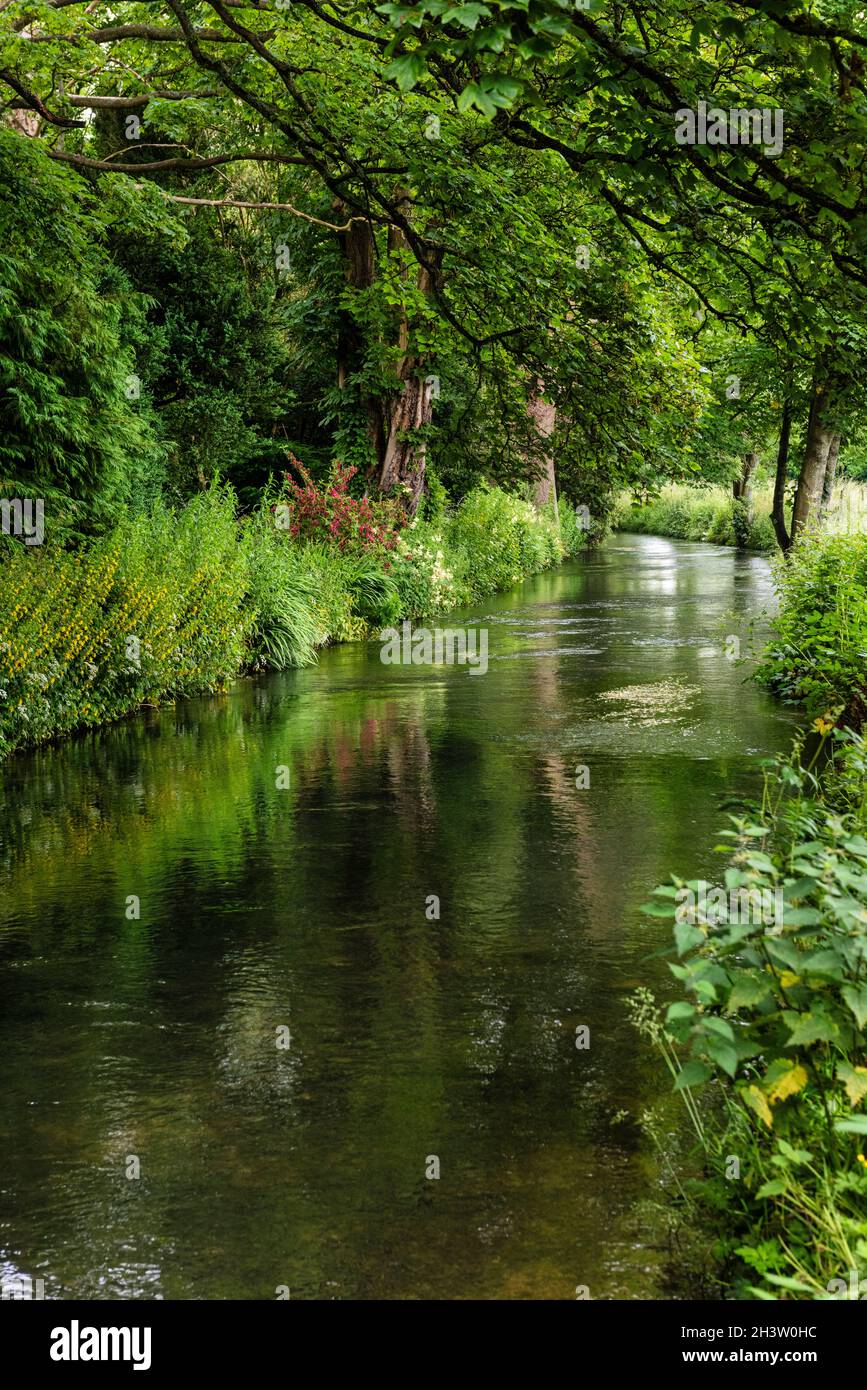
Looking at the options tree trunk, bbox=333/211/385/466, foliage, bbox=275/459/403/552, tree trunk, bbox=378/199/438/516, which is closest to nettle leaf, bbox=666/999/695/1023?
foliage, bbox=275/459/403/552

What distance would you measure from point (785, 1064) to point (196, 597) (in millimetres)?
12331

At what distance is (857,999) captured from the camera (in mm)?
3154

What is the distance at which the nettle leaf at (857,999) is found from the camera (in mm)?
3100

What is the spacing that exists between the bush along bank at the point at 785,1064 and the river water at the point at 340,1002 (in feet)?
1.02

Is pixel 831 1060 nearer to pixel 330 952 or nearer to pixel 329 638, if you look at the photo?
pixel 330 952

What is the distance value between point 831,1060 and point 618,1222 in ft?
2.64

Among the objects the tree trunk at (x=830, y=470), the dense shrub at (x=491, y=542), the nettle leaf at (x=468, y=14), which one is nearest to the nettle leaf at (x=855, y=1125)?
the nettle leaf at (x=468, y=14)

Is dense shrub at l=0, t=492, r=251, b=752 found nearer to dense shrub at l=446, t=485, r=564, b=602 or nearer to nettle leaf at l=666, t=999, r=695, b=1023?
nettle leaf at l=666, t=999, r=695, b=1023

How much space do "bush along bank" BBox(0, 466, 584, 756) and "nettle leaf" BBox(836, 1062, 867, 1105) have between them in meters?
8.96

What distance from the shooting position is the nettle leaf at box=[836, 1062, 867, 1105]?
313 cm

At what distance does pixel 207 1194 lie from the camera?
4008 millimetres

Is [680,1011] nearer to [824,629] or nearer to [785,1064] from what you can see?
[785,1064]

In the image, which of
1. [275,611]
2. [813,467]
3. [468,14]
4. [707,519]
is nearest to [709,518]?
[707,519]

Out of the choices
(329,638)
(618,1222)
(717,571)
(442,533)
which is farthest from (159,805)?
(717,571)
